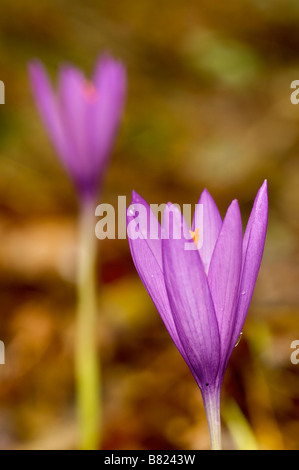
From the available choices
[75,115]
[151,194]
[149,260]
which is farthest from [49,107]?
[151,194]

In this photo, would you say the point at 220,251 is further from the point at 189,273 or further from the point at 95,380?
the point at 95,380

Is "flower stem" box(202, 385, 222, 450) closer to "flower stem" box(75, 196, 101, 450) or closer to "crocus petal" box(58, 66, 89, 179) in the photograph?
"flower stem" box(75, 196, 101, 450)

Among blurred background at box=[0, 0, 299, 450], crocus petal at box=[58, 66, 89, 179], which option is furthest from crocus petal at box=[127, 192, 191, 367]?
crocus petal at box=[58, 66, 89, 179]

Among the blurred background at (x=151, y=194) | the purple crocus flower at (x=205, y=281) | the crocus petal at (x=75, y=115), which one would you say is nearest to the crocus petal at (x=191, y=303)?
the purple crocus flower at (x=205, y=281)

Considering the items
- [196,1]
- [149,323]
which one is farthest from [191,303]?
[196,1]

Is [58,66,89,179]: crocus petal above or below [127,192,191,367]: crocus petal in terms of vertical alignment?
above

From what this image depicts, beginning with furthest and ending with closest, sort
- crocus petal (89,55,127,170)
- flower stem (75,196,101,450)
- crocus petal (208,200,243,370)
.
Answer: crocus petal (89,55,127,170) → flower stem (75,196,101,450) → crocus petal (208,200,243,370)

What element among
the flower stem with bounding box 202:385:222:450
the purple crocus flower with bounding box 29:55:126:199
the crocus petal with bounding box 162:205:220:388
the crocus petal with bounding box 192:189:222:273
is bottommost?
the flower stem with bounding box 202:385:222:450

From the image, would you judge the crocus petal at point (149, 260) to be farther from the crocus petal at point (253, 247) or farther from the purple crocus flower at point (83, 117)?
the purple crocus flower at point (83, 117)

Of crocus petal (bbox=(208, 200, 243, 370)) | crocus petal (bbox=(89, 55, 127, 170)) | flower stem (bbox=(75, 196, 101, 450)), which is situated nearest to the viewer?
crocus petal (bbox=(208, 200, 243, 370))

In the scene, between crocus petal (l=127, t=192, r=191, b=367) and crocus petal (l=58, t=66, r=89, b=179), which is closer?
crocus petal (l=127, t=192, r=191, b=367)
